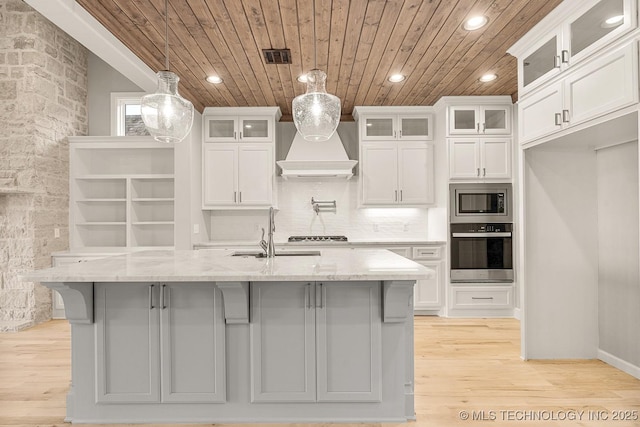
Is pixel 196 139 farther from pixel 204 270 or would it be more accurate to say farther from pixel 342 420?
pixel 342 420

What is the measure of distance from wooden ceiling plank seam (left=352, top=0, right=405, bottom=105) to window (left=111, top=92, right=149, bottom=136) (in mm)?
2989

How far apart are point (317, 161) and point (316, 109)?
2.45m

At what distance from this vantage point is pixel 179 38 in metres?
3.11

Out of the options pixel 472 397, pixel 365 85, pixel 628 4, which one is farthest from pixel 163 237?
pixel 628 4

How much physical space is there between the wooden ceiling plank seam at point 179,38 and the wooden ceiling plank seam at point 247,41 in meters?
0.37

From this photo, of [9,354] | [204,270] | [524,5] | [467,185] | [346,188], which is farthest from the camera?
[346,188]

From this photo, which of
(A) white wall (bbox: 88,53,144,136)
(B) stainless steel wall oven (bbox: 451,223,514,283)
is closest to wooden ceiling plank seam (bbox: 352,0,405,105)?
(B) stainless steel wall oven (bbox: 451,223,514,283)

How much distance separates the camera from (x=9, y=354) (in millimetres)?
3602

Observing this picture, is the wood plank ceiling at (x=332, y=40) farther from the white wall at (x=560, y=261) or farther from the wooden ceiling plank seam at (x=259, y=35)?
the white wall at (x=560, y=261)

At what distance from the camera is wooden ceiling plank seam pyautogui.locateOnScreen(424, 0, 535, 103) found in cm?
273

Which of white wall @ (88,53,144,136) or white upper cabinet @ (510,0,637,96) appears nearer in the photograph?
white upper cabinet @ (510,0,637,96)

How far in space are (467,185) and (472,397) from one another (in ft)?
9.08

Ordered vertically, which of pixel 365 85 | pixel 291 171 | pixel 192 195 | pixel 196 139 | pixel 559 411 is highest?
pixel 365 85

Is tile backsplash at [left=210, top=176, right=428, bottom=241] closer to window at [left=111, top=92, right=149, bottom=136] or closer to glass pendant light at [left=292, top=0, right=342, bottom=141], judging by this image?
window at [left=111, top=92, right=149, bottom=136]
